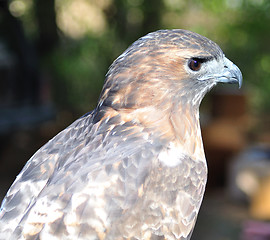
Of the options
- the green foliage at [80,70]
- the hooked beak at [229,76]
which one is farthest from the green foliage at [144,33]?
the hooked beak at [229,76]

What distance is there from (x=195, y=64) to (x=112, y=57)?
832 centimetres

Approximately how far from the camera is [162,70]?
8.23ft

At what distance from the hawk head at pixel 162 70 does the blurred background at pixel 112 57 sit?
166 inches

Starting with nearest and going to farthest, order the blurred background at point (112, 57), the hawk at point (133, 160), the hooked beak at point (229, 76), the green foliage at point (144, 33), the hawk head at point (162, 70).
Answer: the hawk at point (133, 160), the hawk head at point (162, 70), the hooked beak at point (229, 76), the blurred background at point (112, 57), the green foliage at point (144, 33)

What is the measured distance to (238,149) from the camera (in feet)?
28.9

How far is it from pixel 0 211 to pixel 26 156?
788 centimetres

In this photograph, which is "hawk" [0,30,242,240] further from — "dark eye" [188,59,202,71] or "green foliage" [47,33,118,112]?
"green foliage" [47,33,118,112]

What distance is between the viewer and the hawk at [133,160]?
7.38ft

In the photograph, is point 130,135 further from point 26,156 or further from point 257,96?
point 257,96

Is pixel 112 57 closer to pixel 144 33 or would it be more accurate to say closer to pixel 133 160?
pixel 144 33

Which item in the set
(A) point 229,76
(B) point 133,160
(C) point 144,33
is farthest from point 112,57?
(B) point 133,160

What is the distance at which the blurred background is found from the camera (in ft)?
24.7

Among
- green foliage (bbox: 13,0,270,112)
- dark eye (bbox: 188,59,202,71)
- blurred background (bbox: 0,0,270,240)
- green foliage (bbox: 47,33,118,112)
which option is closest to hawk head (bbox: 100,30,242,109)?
dark eye (bbox: 188,59,202,71)

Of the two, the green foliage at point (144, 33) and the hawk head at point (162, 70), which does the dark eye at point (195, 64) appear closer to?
the hawk head at point (162, 70)
